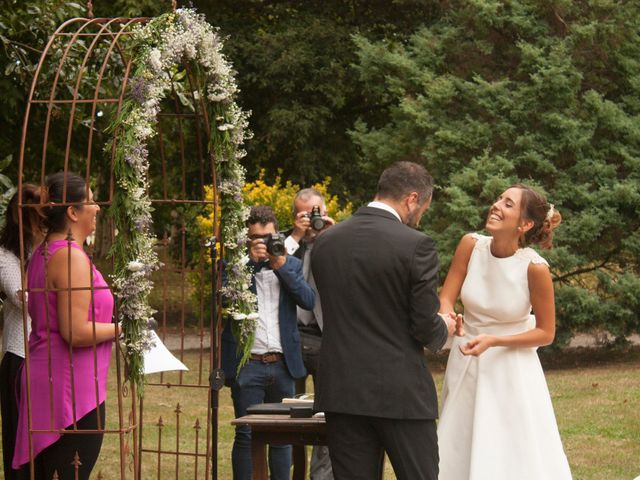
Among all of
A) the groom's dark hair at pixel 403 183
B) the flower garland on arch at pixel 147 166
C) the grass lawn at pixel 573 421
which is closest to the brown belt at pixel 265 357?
the flower garland on arch at pixel 147 166

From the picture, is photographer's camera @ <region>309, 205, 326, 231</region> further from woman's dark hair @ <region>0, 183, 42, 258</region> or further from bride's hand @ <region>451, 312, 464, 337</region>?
woman's dark hair @ <region>0, 183, 42, 258</region>

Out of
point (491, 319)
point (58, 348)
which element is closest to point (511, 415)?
point (491, 319)

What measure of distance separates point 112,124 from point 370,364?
5.22 ft

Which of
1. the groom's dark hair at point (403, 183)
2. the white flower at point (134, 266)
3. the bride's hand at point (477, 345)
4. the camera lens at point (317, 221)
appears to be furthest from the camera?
the camera lens at point (317, 221)

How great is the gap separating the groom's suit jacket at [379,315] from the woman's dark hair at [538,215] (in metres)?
1.42

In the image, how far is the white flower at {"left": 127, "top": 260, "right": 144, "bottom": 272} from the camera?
5180mm

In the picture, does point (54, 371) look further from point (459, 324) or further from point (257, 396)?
point (459, 324)

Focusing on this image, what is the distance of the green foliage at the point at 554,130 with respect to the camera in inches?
561

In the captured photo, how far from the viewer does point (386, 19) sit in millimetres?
19469

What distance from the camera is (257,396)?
22.7ft

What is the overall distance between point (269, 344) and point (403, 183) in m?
2.16

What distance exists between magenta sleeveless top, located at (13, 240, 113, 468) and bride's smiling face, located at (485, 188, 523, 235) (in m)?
2.15

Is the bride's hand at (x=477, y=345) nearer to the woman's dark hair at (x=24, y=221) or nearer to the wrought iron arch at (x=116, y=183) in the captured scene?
the wrought iron arch at (x=116, y=183)

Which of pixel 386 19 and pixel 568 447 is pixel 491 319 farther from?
pixel 386 19
